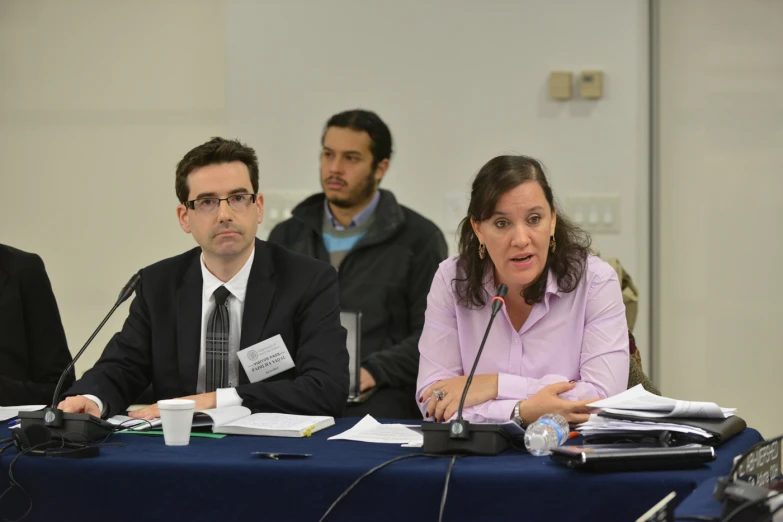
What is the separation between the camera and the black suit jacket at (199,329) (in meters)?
2.58

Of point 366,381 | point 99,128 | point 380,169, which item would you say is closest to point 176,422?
point 366,381

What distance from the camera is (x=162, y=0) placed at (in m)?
5.13

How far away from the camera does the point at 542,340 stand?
8.06 ft

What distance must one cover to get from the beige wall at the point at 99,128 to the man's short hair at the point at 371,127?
1.17 m

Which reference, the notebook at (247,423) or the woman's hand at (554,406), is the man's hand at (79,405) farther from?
the woman's hand at (554,406)

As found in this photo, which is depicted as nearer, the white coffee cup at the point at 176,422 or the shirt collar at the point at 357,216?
the white coffee cup at the point at 176,422

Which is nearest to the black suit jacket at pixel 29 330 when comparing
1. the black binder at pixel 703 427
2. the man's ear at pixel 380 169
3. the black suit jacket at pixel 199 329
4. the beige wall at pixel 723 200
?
the black suit jacket at pixel 199 329

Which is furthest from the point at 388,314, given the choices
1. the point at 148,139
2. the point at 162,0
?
the point at 162,0

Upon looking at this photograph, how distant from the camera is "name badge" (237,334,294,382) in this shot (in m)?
2.59

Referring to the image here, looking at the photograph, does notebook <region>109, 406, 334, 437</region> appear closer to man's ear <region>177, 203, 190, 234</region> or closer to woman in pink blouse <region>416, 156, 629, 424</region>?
woman in pink blouse <region>416, 156, 629, 424</region>

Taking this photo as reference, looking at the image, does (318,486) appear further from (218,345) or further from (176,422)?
(218,345)

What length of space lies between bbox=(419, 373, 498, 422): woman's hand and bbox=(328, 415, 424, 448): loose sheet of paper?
0.12 meters

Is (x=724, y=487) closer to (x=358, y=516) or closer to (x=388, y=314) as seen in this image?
(x=358, y=516)

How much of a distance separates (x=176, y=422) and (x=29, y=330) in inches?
55.0
